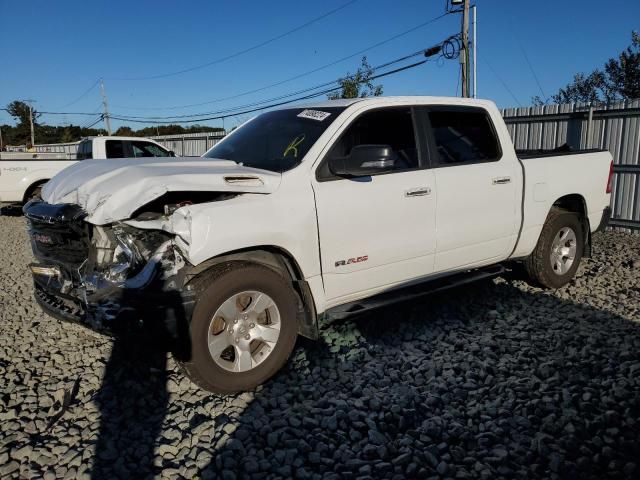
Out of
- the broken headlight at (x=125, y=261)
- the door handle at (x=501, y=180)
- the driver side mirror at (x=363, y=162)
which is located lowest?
the broken headlight at (x=125, y=261)

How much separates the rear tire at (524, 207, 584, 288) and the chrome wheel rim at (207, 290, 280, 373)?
10.7 ft

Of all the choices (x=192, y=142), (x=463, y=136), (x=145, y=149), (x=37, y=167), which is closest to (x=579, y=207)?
(x=463, y=136)

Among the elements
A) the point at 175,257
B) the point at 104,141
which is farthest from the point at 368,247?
the point at 104,141

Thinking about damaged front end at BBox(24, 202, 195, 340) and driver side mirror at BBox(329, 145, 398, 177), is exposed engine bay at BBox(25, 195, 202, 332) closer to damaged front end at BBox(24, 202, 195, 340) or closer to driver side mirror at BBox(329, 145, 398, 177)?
damaged front end at BBox(24, 202, 195, 340)

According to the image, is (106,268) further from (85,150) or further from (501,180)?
(85,150)

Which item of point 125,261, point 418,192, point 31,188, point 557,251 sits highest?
point 418,192

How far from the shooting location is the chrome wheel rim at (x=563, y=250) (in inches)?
222

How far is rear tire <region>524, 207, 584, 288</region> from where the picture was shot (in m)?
5.46

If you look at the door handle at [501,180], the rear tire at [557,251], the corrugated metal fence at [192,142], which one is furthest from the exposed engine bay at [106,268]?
the corrugated metal fence at [192,142]

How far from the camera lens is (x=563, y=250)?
5.75m

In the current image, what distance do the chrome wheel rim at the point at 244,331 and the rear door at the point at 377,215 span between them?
0.53 meters

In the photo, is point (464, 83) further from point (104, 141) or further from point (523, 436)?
point (523, 436)

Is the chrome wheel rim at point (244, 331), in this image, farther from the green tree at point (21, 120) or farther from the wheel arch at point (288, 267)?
the green tree at point (21, 120)

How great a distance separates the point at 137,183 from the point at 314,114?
5.41ft
